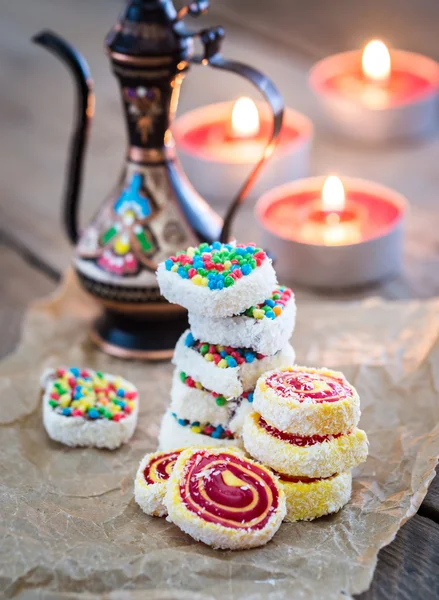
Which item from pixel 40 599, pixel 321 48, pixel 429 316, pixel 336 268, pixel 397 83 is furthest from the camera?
pixel 321 48

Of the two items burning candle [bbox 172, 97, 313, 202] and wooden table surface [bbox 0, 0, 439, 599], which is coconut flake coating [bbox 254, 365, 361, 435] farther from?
burning candle [bbox 172, 97, 313, 202]

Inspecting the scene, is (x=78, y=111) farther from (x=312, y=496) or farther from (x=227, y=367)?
(x=312, y=496)

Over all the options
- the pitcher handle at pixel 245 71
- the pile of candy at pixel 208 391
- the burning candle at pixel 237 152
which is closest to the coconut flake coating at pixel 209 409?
the pile of candy at pixel 208 391

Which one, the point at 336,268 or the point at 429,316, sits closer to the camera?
the point at 429,316

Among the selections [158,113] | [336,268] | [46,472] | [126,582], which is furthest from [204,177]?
[126,582]

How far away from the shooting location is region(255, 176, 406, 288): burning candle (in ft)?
4.99

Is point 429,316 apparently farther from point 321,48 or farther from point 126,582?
point 321,48

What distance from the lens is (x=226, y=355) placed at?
3.46 ft

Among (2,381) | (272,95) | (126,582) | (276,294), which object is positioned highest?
(272,95)

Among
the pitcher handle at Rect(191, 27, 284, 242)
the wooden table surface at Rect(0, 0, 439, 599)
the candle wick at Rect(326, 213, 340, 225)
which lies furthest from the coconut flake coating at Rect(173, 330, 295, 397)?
the candle wick at Rect(326, 213, 340, 225)

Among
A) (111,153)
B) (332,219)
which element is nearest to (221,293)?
(332,219)

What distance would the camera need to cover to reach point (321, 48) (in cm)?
248

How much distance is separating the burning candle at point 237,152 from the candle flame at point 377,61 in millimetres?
192

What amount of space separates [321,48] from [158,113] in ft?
4.19
